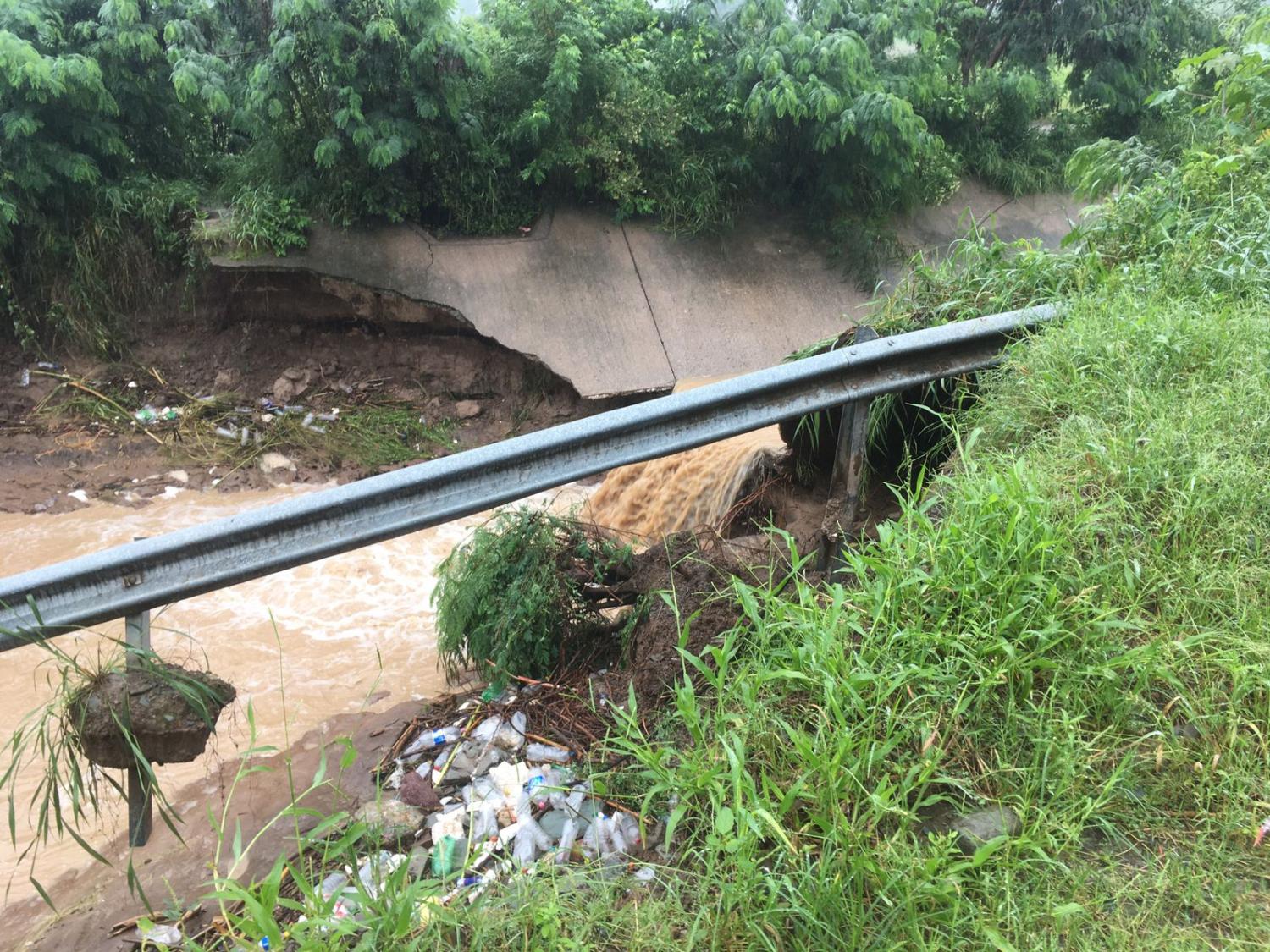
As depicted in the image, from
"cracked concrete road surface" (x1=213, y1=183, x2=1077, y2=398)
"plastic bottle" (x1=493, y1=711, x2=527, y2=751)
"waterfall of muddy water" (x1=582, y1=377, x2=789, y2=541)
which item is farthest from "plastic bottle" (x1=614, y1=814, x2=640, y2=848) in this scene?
"cracked concrete road surface" (x1=213, y1=183, x2=1077, y2=398)

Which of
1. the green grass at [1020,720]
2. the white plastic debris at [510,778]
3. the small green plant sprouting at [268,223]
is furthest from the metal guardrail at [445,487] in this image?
the small green plant sprouting at [268,223]

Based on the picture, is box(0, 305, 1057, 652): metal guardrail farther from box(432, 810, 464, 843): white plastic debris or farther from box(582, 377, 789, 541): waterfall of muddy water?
box(582, 377, 789, 541): waterfall of muddy water

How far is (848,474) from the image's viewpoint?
328 cm

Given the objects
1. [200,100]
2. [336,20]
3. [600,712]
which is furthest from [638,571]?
[200,100]

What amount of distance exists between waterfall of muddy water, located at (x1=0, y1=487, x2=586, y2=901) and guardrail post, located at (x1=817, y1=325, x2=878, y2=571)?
3.35ft

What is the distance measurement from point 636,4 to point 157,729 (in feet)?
27.9

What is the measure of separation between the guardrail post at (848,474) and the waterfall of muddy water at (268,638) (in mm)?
1021

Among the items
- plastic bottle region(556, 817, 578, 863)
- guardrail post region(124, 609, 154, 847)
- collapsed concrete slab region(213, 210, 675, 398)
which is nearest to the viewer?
plastic bottle region(556, 817, 578, 863)

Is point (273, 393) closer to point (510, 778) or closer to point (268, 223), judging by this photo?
point (268, 223)

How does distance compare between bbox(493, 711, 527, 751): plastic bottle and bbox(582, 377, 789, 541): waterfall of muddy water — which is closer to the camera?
bbox(493, 711, 527, 751): plastic bottle

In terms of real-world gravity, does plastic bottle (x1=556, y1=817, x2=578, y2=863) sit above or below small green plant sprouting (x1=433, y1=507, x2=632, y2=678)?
below

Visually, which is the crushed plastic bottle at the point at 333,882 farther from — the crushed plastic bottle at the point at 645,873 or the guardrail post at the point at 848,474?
the guardrail post at the point at 848,474

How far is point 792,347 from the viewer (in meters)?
8.98

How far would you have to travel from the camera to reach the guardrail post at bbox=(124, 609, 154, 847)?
218 cm
